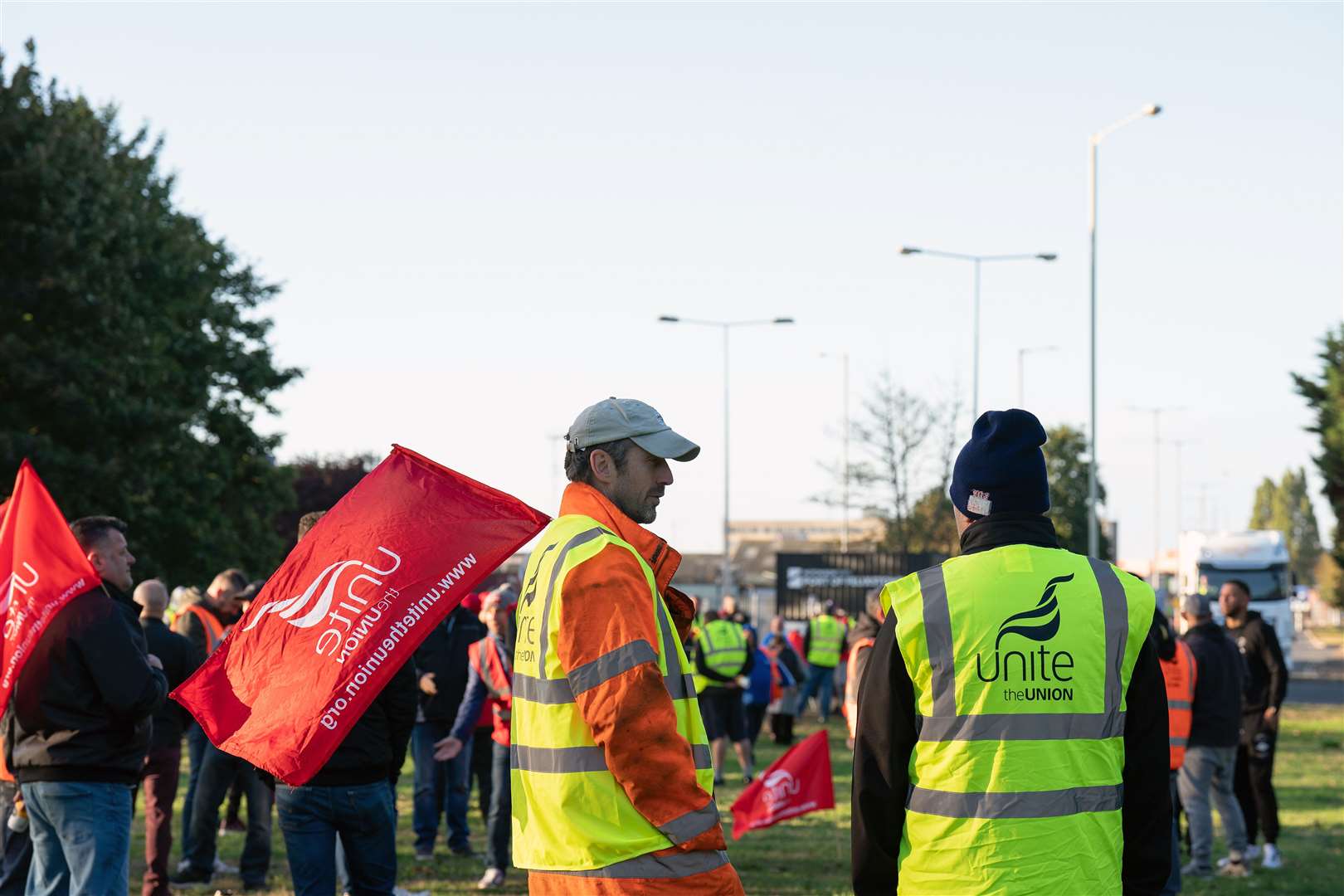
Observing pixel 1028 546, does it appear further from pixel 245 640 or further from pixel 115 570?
pixel 115 570

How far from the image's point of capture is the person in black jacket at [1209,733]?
11500 millimetres

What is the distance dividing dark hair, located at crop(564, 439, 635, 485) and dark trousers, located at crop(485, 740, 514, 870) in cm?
667

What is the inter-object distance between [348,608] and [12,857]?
363cm

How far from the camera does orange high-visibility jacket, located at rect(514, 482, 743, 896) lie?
3.96m

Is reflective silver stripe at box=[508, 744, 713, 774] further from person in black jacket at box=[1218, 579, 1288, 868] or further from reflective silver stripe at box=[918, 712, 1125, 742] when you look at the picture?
person in black jacket at box=[1218, 579, 1288, 868]

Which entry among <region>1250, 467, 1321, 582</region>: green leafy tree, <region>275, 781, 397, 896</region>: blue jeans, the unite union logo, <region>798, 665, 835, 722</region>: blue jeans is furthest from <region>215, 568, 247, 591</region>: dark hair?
<region>1250, 467, 1321, 582</region>: green leafy tree

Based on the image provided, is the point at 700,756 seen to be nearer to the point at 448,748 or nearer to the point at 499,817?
the point at 448,748

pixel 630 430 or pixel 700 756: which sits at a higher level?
pixel 630 430

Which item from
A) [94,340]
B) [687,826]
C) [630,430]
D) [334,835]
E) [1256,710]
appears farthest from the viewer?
[94,340]

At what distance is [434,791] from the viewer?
493 inches

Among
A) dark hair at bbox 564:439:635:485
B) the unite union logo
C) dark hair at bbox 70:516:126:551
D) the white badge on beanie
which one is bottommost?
the unite union logo

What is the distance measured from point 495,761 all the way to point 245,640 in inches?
207

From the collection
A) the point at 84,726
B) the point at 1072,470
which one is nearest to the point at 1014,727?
the point at 84,726

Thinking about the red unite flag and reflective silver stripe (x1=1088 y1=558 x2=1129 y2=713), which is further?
the red unite flag
